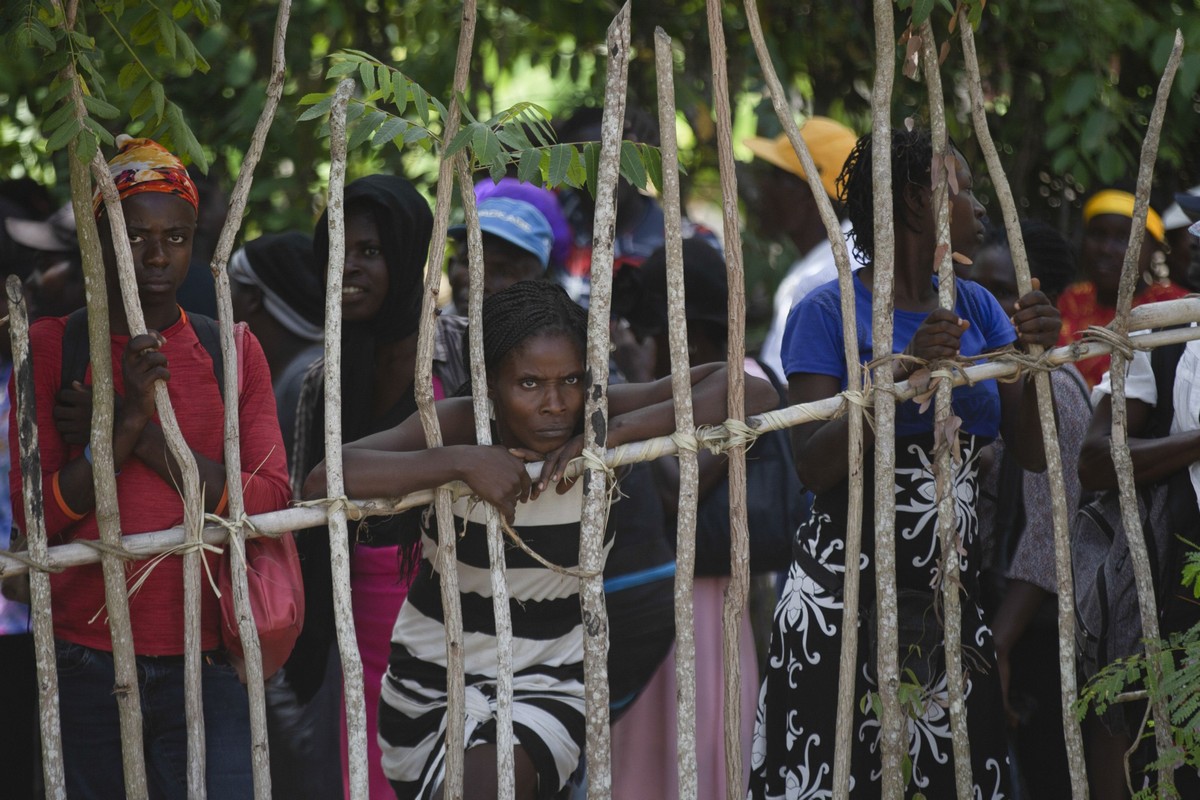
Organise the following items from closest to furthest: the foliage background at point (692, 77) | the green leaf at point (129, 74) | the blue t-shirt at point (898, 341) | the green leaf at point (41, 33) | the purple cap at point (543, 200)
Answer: the green leaf at point (41, 33) < the green leaf at point (129, 74) < the blue t-shirt at point (898, 341) < the purple cap at point (543, 200) < the foliage background at point (692, 77)

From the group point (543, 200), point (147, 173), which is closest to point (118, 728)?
point (147, 173)

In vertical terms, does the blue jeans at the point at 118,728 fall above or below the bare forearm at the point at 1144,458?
below

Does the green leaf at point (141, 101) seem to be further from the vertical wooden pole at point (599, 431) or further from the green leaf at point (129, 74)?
the vertical wooden pole at point (599, 431)

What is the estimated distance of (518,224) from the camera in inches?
170

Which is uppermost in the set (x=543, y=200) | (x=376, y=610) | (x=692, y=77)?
(x=692, y=77)

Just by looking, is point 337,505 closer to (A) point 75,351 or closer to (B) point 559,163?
(A) point 75,351

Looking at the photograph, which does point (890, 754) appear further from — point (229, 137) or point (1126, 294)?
point (229, 137)

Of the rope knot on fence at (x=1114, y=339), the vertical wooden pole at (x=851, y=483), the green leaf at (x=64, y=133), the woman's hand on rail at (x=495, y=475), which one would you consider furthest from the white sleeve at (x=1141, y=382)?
the green leaf at (x=64, y=133)

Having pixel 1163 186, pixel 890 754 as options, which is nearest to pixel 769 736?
pixel 890 754

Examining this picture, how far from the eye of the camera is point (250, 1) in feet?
19.1

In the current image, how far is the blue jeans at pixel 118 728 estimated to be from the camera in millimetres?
2816

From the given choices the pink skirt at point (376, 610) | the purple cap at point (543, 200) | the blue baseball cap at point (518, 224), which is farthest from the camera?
the purple cap at point (543, 200)

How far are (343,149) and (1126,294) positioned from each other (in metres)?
1.67

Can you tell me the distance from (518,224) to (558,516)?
1612 millimetres
